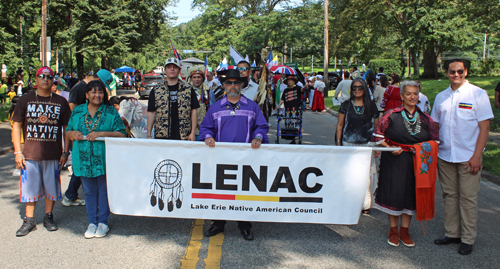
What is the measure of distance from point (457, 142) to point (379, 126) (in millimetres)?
817

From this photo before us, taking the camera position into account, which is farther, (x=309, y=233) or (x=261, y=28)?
(x=261, y=28)

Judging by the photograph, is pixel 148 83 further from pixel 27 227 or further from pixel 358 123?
pixel 358 123

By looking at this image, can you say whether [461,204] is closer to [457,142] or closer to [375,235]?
[457,142]

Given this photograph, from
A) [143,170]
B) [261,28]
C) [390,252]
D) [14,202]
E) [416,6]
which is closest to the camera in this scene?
[390,252]

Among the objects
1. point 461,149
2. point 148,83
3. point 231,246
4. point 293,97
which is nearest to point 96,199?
point 231,246

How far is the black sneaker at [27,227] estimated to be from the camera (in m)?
4.88

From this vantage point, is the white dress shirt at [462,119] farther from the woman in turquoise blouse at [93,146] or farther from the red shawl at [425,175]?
the woman in turquoise blouse at [93,146]

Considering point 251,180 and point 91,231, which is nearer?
point 251,180

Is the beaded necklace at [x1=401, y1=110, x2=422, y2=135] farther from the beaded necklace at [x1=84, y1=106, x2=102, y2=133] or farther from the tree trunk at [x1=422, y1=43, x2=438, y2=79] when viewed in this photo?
the tree trunk at [x1=422, y1=43, x2=438, y2=79]

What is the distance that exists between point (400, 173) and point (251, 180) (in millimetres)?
1614

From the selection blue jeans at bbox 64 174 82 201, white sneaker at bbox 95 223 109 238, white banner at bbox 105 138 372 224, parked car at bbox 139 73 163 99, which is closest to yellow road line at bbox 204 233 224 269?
white banner at bbox 105 138 372 224

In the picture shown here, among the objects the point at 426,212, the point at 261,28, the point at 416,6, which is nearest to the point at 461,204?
the point at 426,212

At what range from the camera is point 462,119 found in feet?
14.9

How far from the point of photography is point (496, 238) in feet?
16.1
